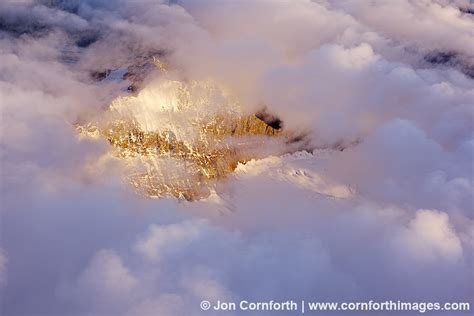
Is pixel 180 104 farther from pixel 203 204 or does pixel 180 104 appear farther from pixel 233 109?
pixel 203 204

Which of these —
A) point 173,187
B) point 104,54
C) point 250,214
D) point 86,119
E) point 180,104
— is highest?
point 104,54

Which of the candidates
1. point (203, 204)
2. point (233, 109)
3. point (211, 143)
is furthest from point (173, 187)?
point (233, 109)

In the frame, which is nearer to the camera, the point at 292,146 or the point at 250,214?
the point at 250,214

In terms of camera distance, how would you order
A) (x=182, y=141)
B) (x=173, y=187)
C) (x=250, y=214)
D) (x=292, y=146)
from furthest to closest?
(x=292, y=146), (x=182, y=141), (x=173, y=187), (x=250, y=214)

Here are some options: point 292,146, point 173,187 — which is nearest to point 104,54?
point 173,187

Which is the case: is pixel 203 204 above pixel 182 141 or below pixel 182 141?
below

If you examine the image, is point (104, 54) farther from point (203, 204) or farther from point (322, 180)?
point (322, 180)

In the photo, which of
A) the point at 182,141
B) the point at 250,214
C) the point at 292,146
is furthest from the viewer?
the point at 292,146
